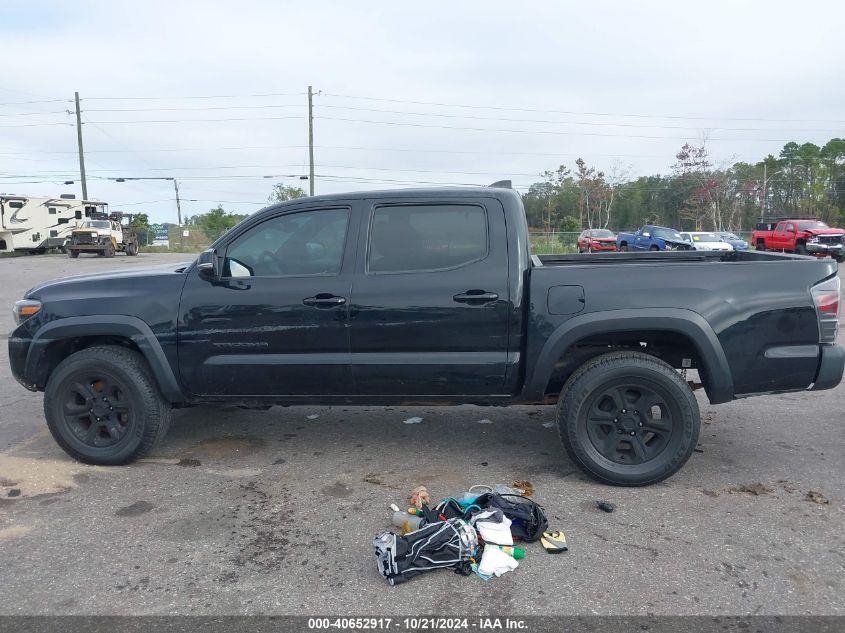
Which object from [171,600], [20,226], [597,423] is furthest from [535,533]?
[20,226]

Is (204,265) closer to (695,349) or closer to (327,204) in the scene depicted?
(327,204)

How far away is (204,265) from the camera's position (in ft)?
13.8

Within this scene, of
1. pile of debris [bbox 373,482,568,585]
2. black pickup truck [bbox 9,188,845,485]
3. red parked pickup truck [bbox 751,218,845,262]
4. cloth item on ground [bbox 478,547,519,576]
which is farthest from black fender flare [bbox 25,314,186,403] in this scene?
red parked pickup truck [bbox 751,218,845,262]

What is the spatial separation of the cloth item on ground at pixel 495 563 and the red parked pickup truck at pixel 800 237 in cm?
2692

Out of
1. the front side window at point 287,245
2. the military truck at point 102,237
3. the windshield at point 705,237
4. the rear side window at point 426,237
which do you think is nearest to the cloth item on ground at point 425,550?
the rear side window at point 426,237

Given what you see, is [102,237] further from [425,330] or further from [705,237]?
[425,330]

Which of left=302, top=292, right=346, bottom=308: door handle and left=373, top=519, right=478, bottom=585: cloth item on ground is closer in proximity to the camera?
left=373, top=519, right=478, bottom=585: cloth item on ground

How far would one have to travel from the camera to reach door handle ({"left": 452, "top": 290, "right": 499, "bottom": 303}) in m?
4.07

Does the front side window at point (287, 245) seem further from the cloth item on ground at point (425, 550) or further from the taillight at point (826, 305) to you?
the taillight at point (826, 305)

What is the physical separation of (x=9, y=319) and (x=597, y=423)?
37.6 ft

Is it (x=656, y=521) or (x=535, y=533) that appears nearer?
(x=535, y=533)

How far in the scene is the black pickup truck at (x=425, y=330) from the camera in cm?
396

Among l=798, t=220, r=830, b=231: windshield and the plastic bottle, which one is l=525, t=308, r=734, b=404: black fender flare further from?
l=798, t=220, r=830, b=231: windshield

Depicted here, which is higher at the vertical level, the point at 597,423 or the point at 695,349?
the point at 695,349
